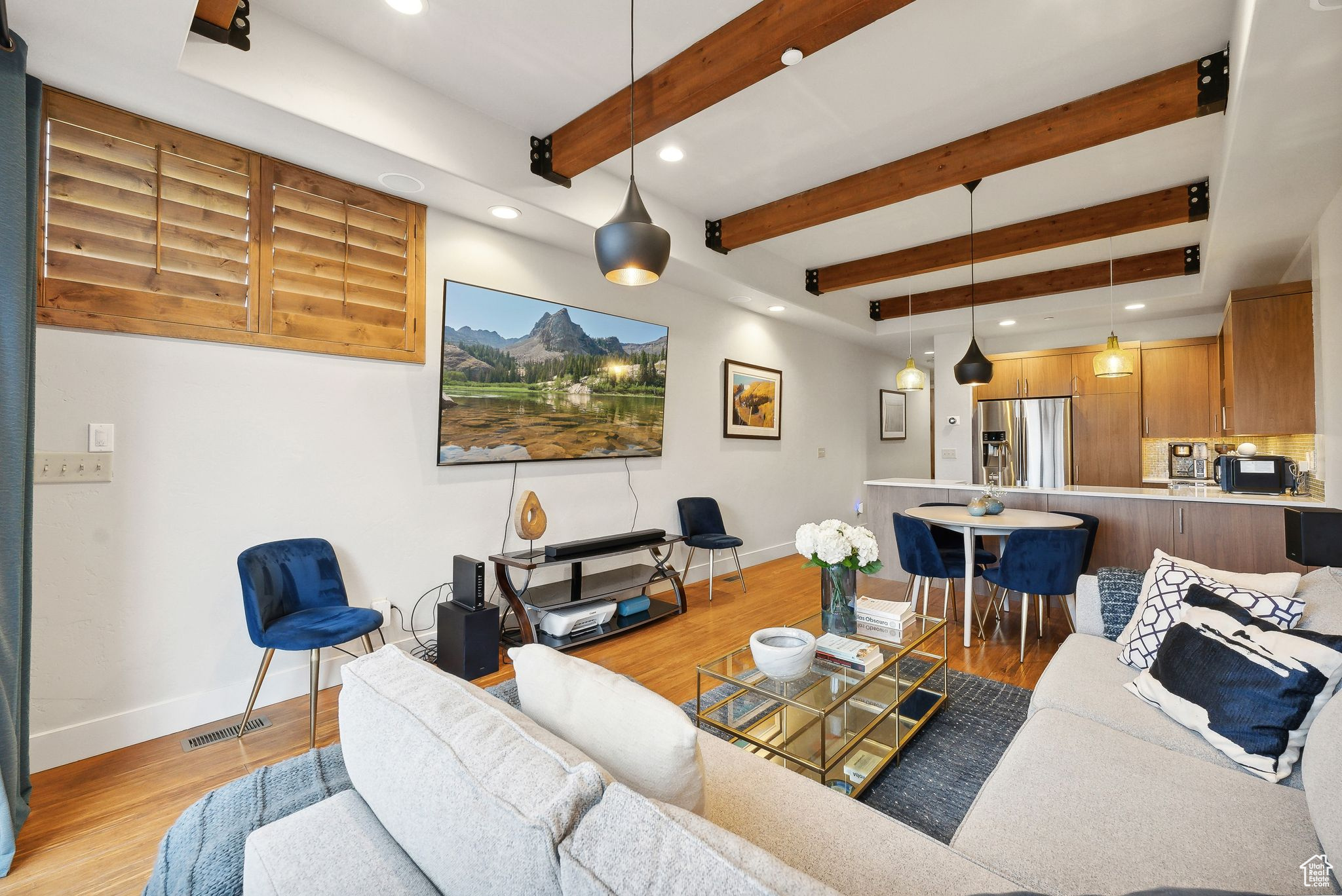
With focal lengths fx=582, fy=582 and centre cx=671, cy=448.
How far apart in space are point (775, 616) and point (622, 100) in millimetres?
3253

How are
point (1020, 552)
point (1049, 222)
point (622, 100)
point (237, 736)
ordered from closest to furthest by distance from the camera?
point (237, 736) → point (622, 100) → point (1020, 552) → point (1049, 222)

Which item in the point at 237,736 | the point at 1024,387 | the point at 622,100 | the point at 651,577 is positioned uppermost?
the point at 622,100

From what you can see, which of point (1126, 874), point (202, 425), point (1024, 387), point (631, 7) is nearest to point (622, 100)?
point (631, 7)

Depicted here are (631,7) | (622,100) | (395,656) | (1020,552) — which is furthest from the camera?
(1020,552)

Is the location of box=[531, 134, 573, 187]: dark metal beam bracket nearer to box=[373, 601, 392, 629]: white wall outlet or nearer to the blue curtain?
the blue curtain

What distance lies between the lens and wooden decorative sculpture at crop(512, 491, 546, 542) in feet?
11.1

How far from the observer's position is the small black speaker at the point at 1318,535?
2.12m

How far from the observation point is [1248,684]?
5.01 ft

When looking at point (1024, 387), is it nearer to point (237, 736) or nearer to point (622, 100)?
point (622, 100)

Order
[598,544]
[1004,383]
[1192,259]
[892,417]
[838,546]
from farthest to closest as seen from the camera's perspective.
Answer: [892,417]
[1004,383]
[1192,259]
[598,544]
[838,546]

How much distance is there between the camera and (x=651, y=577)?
12.9 ft

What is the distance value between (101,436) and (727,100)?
3.07 m

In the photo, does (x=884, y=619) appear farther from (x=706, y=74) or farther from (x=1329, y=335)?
(x=1329, y=335)

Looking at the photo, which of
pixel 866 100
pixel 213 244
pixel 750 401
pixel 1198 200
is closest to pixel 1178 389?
pixel 1198 200
